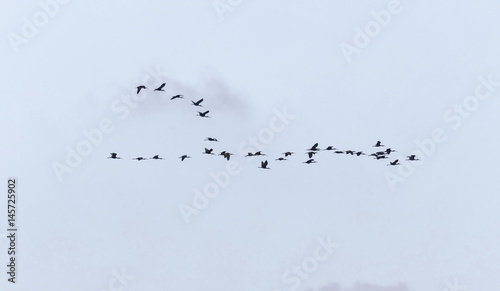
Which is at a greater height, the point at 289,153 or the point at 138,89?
the point at 138,89

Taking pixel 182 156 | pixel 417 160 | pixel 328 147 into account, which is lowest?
pixel 417 160

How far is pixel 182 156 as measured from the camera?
123 metres

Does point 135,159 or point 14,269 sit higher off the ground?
point 135,159

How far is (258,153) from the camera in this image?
412ft

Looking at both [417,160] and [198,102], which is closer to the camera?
[198,102]

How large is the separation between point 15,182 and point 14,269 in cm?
1027

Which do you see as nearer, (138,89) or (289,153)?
(138,89)

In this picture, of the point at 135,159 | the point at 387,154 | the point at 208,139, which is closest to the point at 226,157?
the point at 208,139

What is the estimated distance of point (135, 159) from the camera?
12669cm

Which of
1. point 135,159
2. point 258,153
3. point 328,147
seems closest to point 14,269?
point 135,159

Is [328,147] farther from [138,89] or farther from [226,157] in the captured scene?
[138,89]

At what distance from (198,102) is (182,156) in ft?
30.2

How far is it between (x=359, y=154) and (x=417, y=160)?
7.78m

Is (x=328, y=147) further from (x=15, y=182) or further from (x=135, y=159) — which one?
(x=15, y=182)
